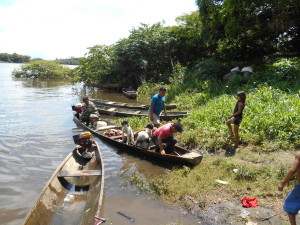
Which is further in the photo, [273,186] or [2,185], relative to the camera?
[2,185]

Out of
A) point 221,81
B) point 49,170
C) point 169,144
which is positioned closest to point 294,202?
point 169,144

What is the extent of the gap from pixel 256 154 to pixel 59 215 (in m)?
4.71

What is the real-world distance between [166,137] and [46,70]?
107 ft

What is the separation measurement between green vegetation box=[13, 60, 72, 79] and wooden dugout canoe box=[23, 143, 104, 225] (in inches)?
1217

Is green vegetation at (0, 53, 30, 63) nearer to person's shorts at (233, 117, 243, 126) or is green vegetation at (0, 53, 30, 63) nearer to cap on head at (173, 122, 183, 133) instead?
person's shorts at (233, 117, 243, 126)

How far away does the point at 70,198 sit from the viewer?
17.7 feet

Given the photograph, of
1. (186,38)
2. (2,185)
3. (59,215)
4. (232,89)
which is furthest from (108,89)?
(59,215)

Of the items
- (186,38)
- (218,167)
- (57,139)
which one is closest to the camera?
(218,167)

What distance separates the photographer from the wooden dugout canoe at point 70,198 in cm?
437

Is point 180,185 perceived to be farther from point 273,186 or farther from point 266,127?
point 266,127

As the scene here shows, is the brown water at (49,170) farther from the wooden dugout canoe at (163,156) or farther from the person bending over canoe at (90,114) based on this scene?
the person bending over canoe at (90,114)

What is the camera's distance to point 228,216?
4.56 meters

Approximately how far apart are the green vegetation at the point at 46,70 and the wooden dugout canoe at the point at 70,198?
30902 mm

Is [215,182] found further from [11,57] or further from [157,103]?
[11,57]
